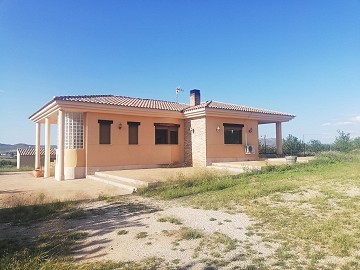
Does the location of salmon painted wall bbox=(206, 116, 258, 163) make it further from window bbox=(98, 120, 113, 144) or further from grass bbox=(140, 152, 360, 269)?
window bbox=(98, 120, 113, 144)

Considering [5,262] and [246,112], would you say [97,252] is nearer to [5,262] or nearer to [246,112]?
[5,262]

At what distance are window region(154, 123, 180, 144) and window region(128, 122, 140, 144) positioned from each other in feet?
4.52

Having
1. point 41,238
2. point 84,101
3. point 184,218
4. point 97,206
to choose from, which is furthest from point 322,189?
point 84,101

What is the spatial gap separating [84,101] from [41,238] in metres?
10.4

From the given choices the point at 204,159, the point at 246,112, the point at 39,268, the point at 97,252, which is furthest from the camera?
the point at 246,112

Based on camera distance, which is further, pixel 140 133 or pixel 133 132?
pixel 140 133

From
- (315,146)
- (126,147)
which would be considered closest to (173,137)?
(126,147)

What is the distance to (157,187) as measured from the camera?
10062mm

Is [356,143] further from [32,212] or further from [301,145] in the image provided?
[32,212]

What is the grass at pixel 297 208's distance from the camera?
4.01 metres

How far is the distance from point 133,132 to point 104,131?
6.01 feet

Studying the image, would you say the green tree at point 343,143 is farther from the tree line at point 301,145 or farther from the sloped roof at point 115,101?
the sloped roof at point 115,101

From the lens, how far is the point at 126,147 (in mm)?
16156

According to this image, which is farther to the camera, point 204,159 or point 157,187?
point 204,159
